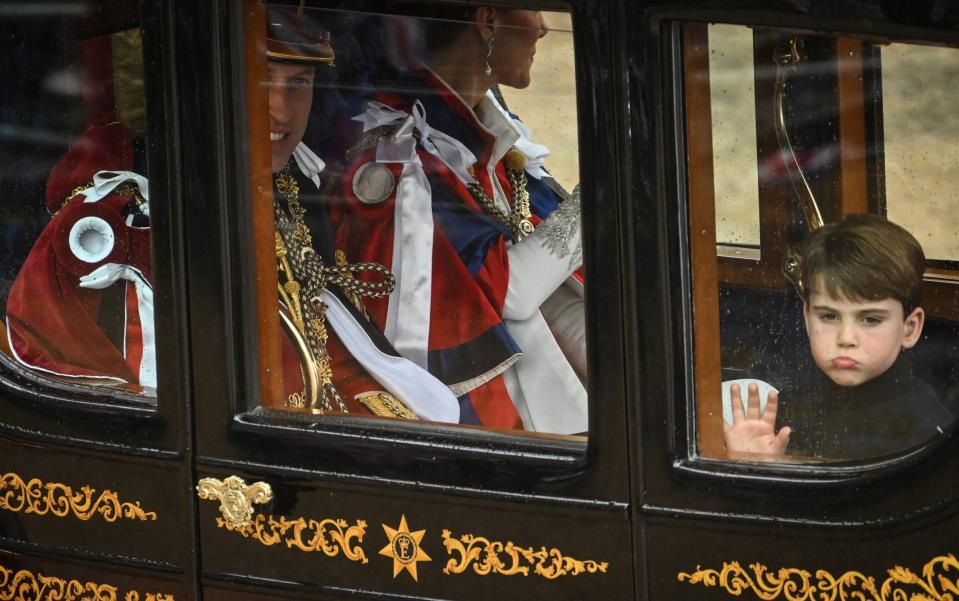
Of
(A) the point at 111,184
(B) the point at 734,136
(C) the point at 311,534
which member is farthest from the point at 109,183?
(B) the point at 734,136

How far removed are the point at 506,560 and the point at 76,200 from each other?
0.79 meters

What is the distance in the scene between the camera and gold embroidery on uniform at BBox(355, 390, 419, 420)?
1.91 meters

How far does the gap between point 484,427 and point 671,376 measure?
0.88 feet

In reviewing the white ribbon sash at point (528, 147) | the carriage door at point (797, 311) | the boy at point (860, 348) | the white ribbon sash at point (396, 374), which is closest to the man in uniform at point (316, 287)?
the white ribbon sash at point (396, 374)

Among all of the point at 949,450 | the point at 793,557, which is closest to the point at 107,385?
the point at 793,557

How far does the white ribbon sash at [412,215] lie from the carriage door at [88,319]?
→ 284 millimetres

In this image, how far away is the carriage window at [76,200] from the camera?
203cm

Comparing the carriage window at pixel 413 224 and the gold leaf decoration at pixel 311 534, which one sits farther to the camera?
the gold leaf decoration at pixel 311 534

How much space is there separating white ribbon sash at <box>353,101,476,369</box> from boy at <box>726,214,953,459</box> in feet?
1.51

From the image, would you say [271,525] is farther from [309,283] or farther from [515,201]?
[515,201]

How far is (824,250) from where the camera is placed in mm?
1632

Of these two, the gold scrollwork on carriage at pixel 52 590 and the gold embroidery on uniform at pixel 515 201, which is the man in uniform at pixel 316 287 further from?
the gold scrollwork on carriage at pixel 52 590

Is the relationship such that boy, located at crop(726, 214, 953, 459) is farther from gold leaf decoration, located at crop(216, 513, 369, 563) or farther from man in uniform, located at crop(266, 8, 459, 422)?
gold leaf decoration, located at crop(216, 513, 369, 563)

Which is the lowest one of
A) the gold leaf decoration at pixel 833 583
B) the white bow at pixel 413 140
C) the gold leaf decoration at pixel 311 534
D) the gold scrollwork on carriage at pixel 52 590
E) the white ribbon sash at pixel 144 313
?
the gold scrollwork on carriage at pixel 52 590
